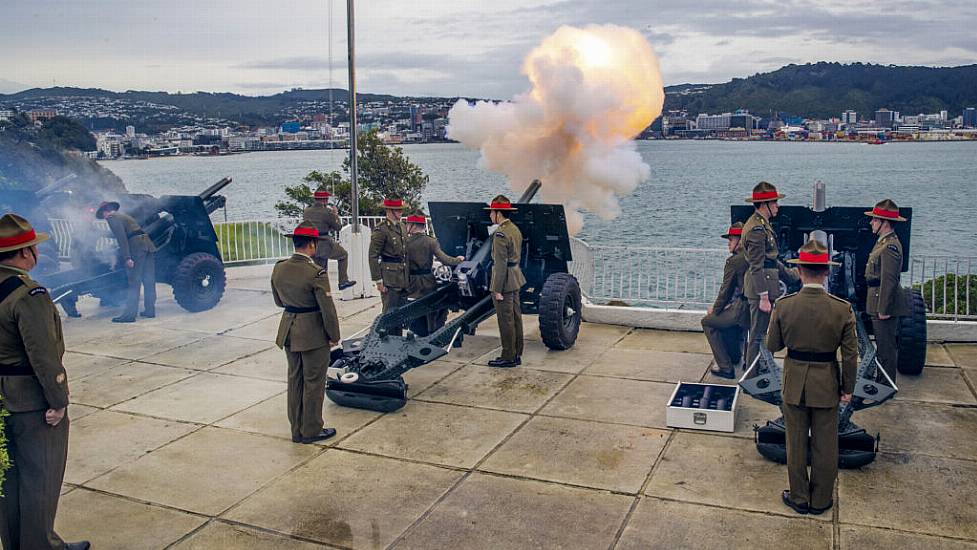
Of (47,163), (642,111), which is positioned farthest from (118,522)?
(47,163)

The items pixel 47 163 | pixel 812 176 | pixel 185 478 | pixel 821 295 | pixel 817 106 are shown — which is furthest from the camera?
pixel 812 176

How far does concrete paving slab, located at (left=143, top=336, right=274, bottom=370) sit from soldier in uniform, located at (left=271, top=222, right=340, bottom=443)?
267 cm

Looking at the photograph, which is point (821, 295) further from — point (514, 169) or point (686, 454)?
point (514, 169)

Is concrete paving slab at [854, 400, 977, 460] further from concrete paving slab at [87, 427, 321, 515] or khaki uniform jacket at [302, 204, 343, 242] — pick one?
khaki uniform jacket at [302, 204, 343, 242]

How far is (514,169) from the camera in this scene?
11.3 meters

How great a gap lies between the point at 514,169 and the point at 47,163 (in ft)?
58.2

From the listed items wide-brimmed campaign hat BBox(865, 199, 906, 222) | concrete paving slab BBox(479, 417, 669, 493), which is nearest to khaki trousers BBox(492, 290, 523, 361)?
concrete paving slab BBox(479, 417, 669, 493)

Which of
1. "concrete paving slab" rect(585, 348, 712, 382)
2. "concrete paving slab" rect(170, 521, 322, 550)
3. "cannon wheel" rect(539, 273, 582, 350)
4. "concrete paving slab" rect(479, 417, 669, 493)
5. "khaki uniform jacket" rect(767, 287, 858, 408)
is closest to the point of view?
"concrete paving slab" rect(170, 521, 322, 550)

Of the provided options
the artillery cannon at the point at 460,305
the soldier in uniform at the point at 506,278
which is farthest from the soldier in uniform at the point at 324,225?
the soldier in uniform at the point at 506,278

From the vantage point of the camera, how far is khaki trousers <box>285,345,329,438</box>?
703cm

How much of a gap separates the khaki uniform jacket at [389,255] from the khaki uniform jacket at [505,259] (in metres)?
1.01

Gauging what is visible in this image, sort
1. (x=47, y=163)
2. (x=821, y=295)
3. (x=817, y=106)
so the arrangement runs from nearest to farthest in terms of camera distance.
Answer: (x=821, y=295), (x=47, y=163), (x=817, y=106)

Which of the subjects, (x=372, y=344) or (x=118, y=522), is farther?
(x=372, y=344)

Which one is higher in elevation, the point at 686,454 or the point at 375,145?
the point at 375,145
